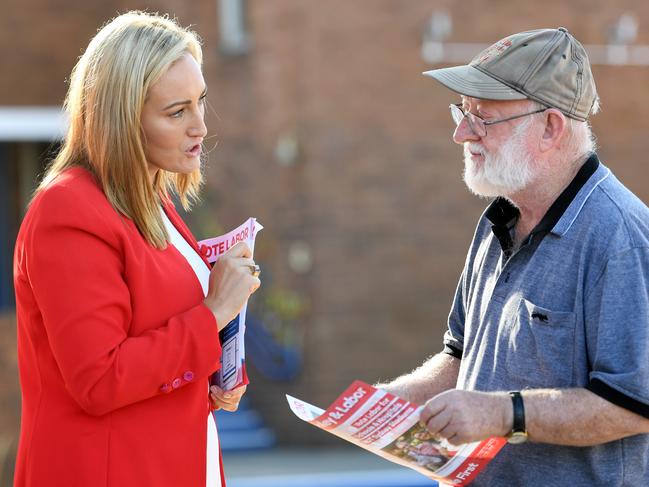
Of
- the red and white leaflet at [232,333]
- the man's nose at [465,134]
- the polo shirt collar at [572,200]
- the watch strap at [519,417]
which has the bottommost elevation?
the watch strap at [519,417]

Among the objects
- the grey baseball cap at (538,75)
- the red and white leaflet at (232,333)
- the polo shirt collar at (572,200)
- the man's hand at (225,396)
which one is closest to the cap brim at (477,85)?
the grey baseball cap at (538,75)

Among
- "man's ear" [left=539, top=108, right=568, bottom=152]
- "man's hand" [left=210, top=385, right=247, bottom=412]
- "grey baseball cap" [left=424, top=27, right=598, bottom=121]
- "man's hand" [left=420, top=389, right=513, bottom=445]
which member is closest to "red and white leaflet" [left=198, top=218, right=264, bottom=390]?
"man's hand" [left=210, top=385, right=247, bottom=412]

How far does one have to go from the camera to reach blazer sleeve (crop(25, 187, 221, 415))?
246 cm

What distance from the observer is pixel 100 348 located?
8.10 feet

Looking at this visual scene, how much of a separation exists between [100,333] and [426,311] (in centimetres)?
928

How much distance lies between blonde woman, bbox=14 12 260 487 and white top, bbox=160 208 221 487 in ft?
0.08

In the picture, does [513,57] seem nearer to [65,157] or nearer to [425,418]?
[425,418]

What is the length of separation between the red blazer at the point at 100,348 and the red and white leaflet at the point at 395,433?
346 mm

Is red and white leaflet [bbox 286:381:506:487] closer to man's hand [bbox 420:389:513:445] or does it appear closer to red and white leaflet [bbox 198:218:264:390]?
man's hand [bbox 420:389:513:445]

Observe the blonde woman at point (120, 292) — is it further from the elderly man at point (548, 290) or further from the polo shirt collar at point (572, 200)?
the polo shirt collar at point (572, 200)

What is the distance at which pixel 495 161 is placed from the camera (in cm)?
287

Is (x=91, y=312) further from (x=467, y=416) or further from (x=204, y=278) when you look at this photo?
(x=467, y=416)

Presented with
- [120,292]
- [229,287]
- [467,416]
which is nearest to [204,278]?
[229,287]

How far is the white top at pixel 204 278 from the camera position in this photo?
284 centimetres
